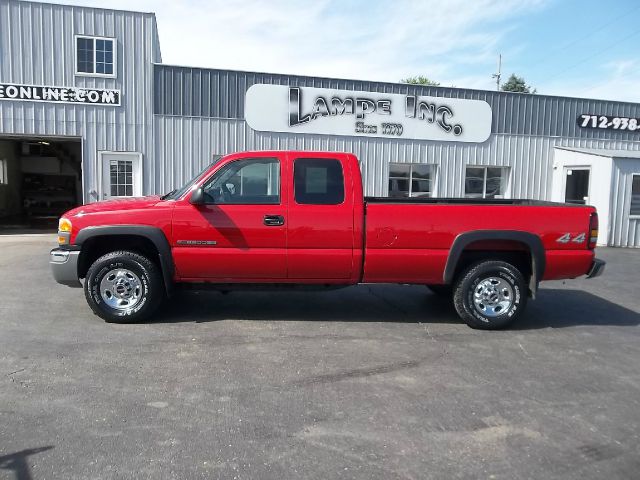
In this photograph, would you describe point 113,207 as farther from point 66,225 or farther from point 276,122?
point 276,122

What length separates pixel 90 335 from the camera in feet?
18.2

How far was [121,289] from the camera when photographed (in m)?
5.99

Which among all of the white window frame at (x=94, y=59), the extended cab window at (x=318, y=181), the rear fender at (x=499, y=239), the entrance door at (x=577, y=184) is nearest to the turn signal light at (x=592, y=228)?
the rear fender at (x=499, y=239)

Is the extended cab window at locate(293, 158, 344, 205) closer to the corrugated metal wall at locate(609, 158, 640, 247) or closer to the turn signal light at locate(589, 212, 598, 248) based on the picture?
the turn signal light at locate(589, 212, 598, 248)

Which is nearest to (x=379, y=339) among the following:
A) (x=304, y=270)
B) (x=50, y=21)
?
(x=304, y=270)

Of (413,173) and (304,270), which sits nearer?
(304,270)

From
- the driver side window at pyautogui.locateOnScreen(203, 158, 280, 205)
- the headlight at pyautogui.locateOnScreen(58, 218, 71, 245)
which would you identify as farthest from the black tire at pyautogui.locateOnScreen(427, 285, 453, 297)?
the headlight at pyautogui.locateOnScreen(58, 218, 71, 245)

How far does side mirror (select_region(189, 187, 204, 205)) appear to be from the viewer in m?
5.66

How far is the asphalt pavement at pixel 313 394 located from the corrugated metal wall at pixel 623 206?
872 centimetres

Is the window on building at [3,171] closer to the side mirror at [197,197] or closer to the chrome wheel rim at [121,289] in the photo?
the chrome wheel rim at [121,289]

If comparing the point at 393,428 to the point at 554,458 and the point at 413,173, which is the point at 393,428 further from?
the point at 413,173

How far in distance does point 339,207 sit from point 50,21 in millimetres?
11640

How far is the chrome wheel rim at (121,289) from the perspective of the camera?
5961mm

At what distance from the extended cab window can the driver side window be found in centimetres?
25
